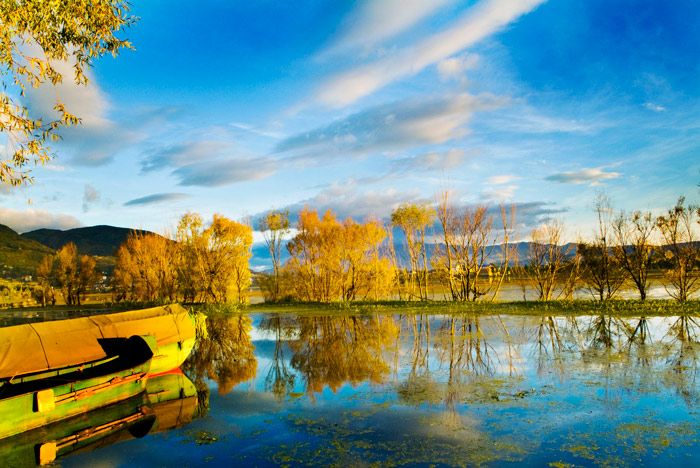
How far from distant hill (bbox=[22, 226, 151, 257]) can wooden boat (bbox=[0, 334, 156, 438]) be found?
163229 mm

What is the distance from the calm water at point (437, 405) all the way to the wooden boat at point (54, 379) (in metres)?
1.36

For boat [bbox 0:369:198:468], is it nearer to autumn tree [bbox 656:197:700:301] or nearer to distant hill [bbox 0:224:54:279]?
autumn tree [bbox 656:197:700:301]

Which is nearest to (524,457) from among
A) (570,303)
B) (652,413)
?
(652,413)

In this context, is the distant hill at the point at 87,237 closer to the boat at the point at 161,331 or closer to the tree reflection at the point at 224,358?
the tree reflection at the point at 224,358

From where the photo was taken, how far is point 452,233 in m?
26.2

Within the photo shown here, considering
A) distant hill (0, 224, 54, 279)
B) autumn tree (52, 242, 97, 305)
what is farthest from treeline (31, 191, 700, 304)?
distant hill (0, 224, 54, 279)

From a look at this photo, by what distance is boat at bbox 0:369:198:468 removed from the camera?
709 centimetres

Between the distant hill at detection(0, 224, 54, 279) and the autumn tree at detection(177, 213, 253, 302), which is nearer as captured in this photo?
the autumn tree at detection(177, 213, 253, 302)

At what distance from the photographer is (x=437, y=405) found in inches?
322

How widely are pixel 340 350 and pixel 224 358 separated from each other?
12.7ft

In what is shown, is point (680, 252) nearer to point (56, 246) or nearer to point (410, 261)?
point (410, 261)

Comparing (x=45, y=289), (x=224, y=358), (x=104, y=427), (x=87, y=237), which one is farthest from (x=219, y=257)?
(x=87, y=237)

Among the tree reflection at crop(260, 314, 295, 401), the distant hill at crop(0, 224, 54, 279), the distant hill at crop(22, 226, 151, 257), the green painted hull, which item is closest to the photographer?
the tree reflection at crop(260, 314, 295, 401)

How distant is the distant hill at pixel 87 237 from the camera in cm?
16150
